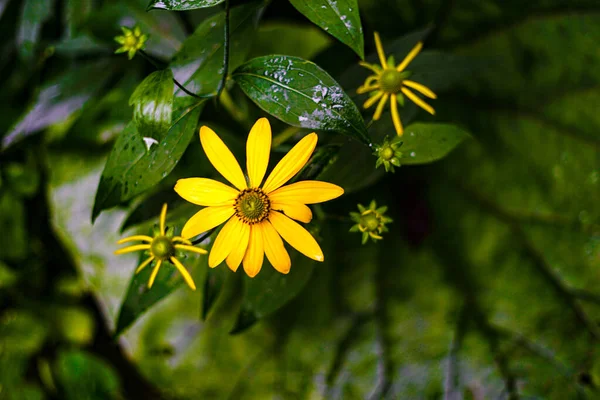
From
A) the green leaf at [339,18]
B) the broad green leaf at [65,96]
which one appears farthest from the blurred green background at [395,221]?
the green leaf at [339,18]

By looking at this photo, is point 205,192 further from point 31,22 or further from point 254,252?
point 31,22

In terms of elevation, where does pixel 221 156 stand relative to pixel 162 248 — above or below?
above

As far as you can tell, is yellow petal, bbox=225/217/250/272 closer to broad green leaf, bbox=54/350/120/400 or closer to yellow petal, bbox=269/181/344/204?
yellow petal, bbox=269/181/344/204

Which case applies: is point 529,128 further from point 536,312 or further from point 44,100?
point 44,100

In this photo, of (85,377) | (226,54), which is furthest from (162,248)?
(85,377)

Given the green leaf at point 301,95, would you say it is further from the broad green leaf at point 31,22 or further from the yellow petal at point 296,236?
the broad green leaf at point 31,22

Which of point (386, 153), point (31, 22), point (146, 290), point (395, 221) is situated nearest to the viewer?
point (386, 153)

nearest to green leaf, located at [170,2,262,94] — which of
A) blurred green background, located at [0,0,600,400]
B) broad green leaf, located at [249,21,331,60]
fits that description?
blurred green background, located at [0,0,600,400]
